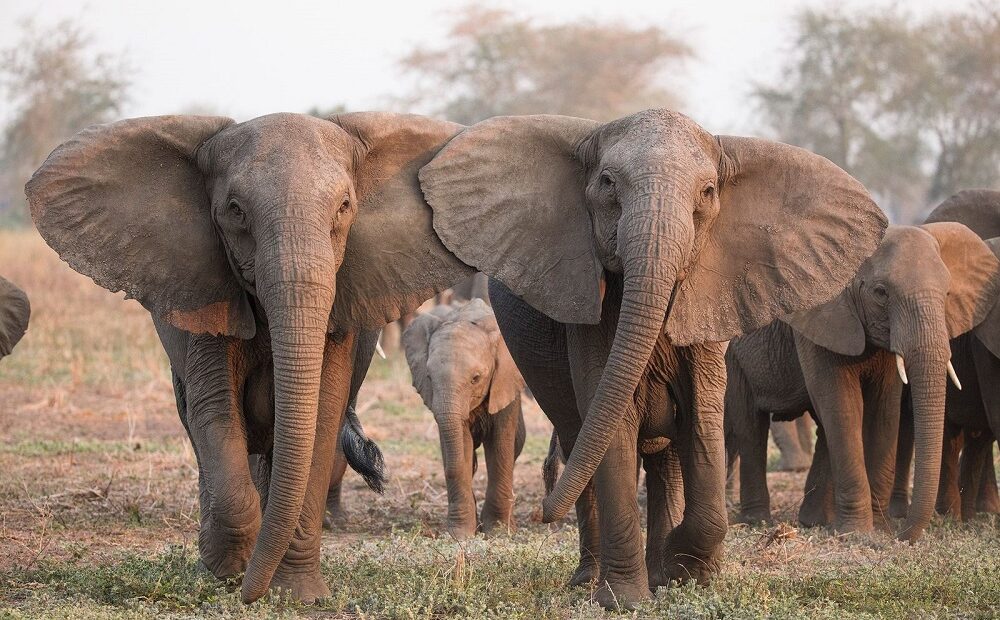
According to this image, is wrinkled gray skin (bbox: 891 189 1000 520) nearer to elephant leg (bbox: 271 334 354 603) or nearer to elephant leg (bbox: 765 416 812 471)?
elephant leg (bbox: 765 416 812 471)

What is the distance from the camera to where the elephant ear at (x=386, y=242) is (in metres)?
6.34

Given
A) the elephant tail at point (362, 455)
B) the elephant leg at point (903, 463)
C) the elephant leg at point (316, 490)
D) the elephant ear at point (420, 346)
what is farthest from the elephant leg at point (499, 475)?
the elephant leg at point (316, 490)

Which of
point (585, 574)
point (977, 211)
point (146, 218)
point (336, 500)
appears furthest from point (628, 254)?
point (977, 211)

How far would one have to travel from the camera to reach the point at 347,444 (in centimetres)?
880

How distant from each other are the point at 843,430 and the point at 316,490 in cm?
398

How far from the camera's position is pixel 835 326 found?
9.16 metres

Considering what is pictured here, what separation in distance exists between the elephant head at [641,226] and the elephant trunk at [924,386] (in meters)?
2.24

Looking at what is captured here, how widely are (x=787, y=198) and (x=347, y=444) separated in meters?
3.54

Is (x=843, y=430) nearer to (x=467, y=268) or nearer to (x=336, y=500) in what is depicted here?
(x=336, y=500)

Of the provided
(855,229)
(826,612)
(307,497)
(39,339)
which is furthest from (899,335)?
(39,339)

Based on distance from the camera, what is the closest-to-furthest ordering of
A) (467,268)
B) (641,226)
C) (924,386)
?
(641,226) → (467,268) → (924,386)

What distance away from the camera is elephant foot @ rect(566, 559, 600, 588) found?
6.82 metres

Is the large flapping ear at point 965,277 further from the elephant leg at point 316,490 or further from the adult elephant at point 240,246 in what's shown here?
the elephant leg at point 316,490

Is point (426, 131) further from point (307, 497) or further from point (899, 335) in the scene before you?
point (899, 335)
